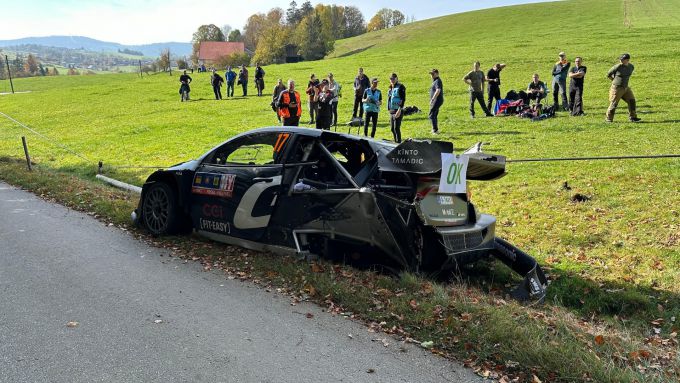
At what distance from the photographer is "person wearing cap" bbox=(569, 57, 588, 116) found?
16.3 metres

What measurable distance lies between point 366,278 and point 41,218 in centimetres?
589

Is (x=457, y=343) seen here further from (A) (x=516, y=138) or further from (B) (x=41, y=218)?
(A) (x=516, y=138)

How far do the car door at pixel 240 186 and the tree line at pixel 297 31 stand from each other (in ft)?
223

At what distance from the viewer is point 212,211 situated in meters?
7.06

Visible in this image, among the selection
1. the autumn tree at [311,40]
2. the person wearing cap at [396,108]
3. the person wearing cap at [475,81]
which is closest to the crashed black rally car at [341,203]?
the person wearing cap at [396,108]

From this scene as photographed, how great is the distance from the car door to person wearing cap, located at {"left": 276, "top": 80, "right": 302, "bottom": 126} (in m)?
9.05

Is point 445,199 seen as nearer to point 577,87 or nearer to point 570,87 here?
point 577,87

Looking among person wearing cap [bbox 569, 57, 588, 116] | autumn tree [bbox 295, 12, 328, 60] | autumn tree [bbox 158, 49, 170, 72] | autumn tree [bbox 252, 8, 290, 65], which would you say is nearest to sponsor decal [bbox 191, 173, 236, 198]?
person wearing cap [bbox 569, 57, 588, 116]

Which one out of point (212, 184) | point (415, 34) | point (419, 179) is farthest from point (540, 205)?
point (415, 34)

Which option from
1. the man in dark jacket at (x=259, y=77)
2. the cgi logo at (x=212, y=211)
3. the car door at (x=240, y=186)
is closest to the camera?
the car door at (x=240, y=186)

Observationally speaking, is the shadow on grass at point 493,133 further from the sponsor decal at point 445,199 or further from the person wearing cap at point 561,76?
the sponsor decal at point 445,199

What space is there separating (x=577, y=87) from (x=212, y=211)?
13322 millimetres

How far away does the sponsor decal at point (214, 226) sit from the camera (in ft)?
22.7

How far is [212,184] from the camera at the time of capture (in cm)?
705
